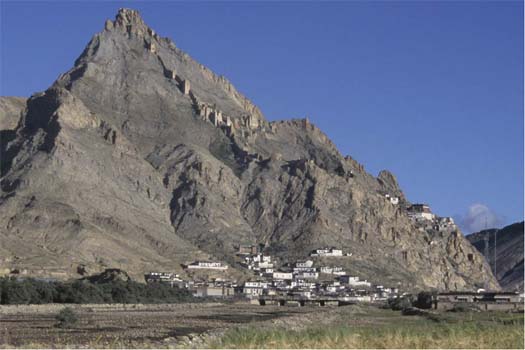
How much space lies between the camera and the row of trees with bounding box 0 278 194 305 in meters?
108

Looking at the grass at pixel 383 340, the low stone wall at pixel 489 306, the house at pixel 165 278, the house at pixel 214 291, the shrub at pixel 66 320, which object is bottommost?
the grass at pixel 383 340

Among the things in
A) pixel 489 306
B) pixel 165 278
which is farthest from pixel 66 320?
pixel 165 278

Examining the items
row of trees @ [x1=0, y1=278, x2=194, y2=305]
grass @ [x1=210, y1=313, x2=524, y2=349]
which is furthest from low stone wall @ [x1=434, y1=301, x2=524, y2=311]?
grass @ [x1=210, y1=313, x2=524, y2=349]

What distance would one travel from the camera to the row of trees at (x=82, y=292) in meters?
108

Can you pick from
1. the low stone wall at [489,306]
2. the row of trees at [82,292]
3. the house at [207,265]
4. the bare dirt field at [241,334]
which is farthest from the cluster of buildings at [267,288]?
the bare dirt field at [241,334]

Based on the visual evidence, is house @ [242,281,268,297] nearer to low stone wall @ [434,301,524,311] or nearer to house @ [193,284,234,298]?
house @ [193,284,234,298]

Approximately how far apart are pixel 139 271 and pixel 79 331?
103 m

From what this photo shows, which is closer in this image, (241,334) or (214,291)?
(241,334)

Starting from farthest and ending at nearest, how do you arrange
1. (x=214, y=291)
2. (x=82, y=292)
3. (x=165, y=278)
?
(x=214, y=291) → (x=165, y=278) → (x=82, y=292)

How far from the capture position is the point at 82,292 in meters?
118

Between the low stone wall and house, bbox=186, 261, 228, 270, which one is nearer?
the low stone wall

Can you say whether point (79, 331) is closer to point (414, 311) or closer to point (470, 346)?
point (470, 346)

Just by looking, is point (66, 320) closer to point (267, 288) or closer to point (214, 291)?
point (214, 291)

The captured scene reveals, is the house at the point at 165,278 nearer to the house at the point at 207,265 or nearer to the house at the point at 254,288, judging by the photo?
the house at the point at 254,288
